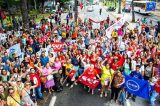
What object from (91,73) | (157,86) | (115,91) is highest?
(91,73)

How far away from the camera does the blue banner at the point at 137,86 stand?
1191 centimetres

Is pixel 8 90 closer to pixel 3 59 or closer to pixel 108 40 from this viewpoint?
pixel 3 59

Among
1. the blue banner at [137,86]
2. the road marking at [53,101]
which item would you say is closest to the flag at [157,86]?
the blue banner at [137,86]

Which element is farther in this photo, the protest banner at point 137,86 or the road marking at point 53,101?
the road marking at point 53,101

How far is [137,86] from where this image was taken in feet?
39.4

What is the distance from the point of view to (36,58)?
1458cm

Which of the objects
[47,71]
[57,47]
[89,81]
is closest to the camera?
[47,71]

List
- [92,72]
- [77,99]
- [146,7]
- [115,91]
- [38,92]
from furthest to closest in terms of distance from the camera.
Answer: [146,7] < [92,72] < [77,99] < [38,92] < [115,91]

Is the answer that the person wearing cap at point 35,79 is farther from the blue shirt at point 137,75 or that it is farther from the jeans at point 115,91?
the blue shirt at point 137,75

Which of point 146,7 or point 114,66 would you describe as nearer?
point 114,66

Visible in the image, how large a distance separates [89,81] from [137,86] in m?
2.46

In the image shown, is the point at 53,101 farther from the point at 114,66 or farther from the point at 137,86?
the point at 137,86

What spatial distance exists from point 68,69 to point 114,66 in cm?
236

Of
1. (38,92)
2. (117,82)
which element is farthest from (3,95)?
(117,82)
